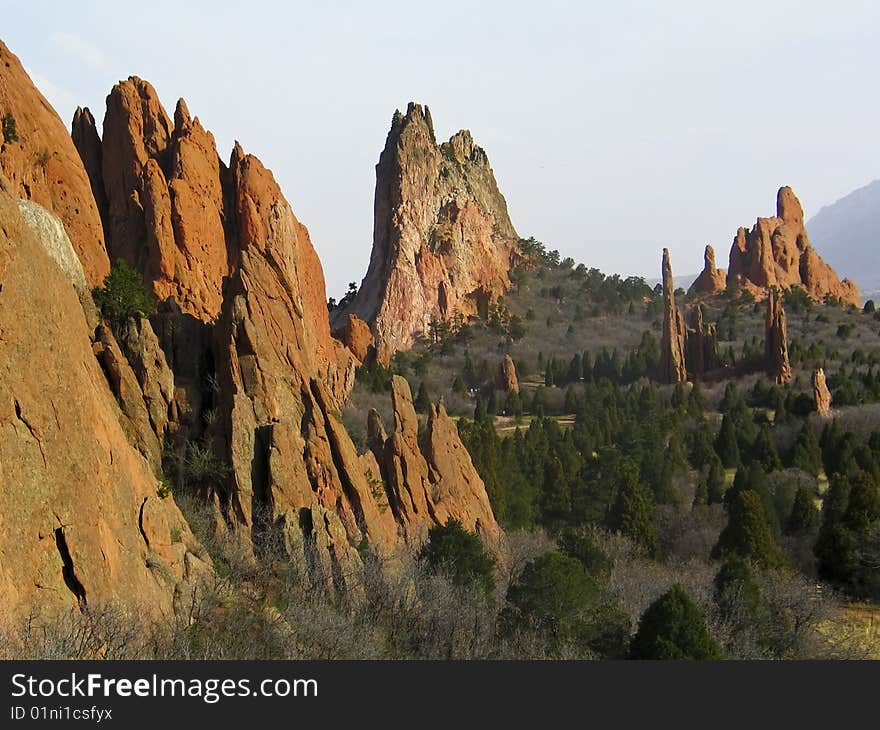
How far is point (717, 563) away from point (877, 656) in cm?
1160

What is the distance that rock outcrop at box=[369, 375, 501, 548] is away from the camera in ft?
120

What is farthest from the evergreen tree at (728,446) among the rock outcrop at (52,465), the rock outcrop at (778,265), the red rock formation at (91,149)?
the rock outcrop at (778,265)

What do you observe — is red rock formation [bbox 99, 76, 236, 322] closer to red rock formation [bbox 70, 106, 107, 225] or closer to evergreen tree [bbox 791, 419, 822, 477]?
red rock formation [bbox 70, 106, 107, 225]

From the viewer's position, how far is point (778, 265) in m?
127

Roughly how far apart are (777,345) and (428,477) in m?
54.1

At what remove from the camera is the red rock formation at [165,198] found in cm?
4703

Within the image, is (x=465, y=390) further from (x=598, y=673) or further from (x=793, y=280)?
(x=598, y=673)

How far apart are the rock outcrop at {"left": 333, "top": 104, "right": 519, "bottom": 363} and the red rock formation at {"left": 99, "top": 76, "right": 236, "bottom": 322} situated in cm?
5107

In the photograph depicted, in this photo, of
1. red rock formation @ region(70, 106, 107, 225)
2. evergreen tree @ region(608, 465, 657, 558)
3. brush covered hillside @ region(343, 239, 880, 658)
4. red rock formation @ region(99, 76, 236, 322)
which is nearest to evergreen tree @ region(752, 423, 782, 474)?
brush covered hillside @ region(343, 239, 880, 658)

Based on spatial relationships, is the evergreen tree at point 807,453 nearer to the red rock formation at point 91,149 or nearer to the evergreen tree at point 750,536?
the evergreen tree at point 750,536

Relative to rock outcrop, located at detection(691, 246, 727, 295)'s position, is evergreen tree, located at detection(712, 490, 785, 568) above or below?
below

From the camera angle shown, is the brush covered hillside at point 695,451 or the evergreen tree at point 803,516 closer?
the brush covered hillside at point 695,451

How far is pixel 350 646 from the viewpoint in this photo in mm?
21609

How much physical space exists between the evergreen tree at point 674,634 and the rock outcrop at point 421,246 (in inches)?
3204
